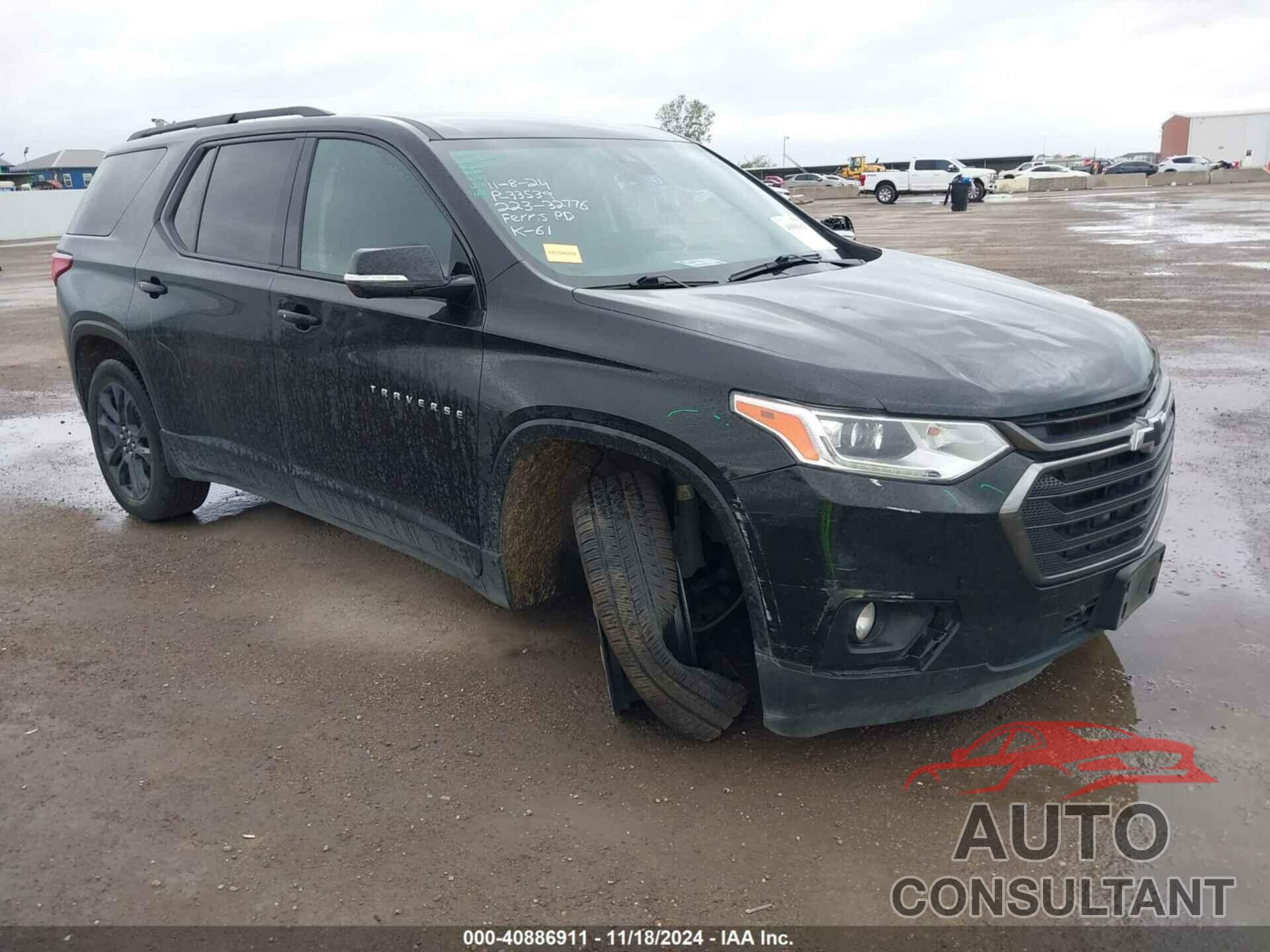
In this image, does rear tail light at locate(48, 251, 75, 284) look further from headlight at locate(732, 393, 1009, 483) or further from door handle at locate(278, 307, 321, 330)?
headlight at locate(732, 393, 1009, 483)

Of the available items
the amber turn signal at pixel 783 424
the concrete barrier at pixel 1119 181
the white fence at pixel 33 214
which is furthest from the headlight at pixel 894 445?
the concrete barrier at pixel 1119 181

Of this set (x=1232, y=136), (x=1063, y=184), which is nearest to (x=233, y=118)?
(x=1063, y=184)

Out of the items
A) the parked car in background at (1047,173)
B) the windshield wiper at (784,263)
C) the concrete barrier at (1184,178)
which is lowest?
the concrete barrier at (1184,178)

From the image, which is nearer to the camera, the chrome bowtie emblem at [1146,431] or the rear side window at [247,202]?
the chrome bowtie emblem at [1146,431]

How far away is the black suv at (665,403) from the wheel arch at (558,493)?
1 cm

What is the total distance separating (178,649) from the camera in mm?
4125

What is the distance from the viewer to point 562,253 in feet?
11.5

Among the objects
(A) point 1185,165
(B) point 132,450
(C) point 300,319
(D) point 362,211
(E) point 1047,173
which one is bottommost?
(A) point 1185,165

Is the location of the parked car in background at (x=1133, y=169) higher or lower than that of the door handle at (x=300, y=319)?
lower

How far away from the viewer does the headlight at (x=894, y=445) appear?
265 cm

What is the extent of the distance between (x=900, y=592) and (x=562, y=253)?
154 centimetres

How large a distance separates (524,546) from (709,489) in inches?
36.4

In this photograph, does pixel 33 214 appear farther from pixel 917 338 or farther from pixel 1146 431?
pixel 1146 431

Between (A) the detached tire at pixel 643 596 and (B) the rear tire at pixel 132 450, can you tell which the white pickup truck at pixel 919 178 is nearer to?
(B) the rear tire at pixel 132 450
